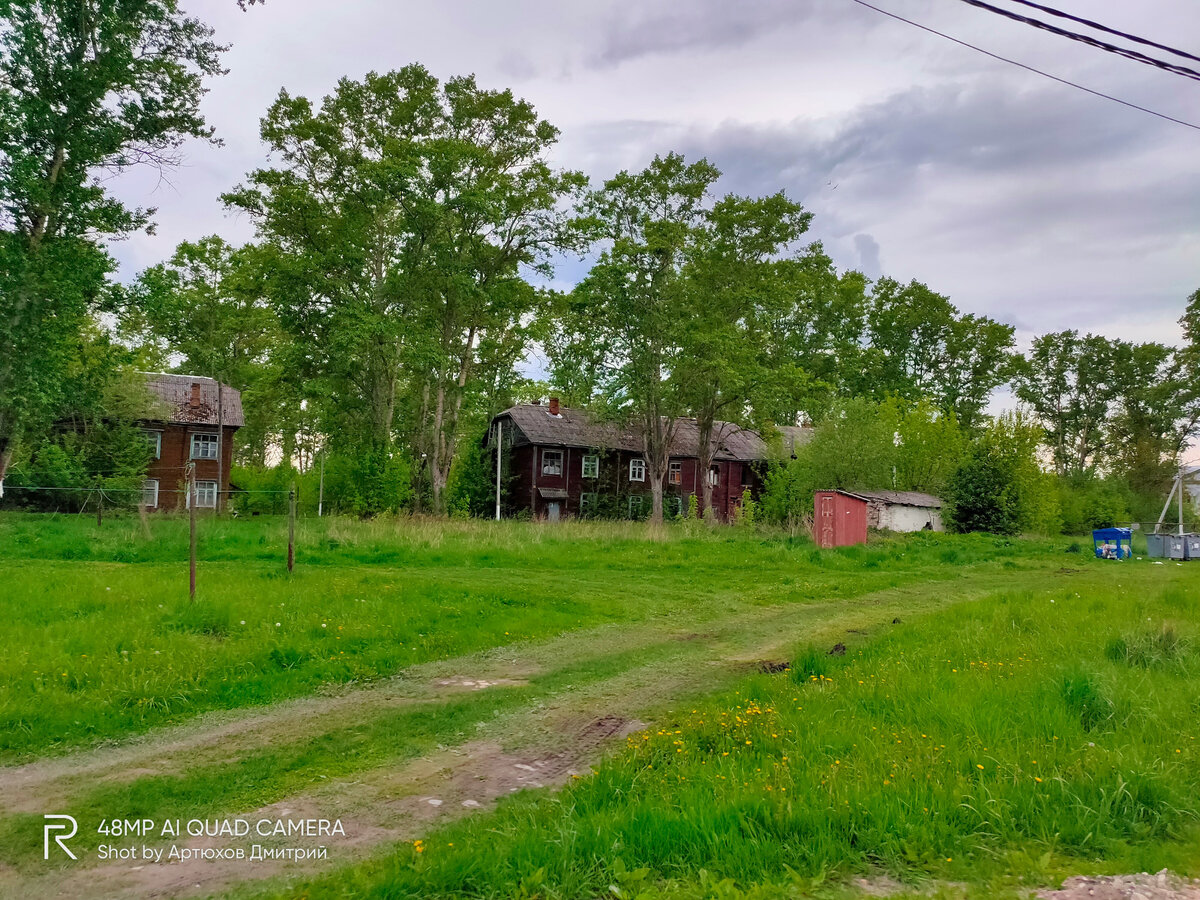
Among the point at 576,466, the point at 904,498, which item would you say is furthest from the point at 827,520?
the point at 576,466

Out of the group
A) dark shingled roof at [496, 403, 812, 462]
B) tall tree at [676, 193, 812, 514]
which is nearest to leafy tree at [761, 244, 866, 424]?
tall tree at [676, 193, 812, 514]

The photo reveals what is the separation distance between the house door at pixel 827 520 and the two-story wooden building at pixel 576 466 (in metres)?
18.8

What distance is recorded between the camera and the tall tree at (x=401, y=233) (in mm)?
33875

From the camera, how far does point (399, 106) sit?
118ft

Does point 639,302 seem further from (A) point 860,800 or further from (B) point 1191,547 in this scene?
(A) point 860,800

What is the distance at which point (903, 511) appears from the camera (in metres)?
39.0

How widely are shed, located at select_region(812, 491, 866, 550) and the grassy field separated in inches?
524

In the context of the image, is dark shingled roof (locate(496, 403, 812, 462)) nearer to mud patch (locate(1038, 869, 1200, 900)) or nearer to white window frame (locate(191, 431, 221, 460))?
white window frame (locate(191, 431, 221, 460))

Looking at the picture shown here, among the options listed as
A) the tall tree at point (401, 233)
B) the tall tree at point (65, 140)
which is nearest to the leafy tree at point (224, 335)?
the tall tree at point (401, 233)

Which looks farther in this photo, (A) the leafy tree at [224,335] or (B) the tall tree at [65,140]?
(A) the leafy tree at [224,335]

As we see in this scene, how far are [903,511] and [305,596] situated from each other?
34.1 m

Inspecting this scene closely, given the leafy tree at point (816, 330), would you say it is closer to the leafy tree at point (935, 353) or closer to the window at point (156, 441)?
the leafy tree at point (935, 353)

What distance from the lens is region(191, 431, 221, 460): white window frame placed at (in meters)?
41.3

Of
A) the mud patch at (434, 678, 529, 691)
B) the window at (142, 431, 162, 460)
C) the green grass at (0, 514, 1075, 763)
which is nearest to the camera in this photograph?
the green grass at (0, 514, 1075, 763)
